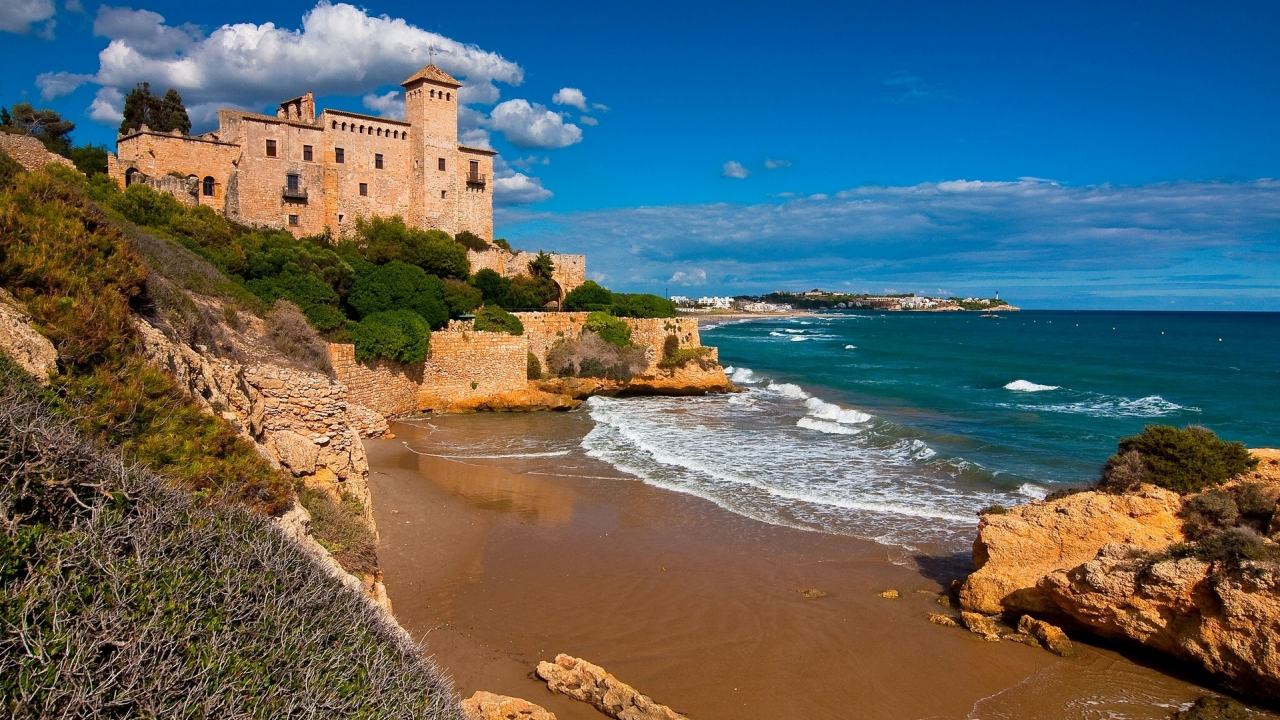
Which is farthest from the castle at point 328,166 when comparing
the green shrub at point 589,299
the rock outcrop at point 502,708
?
the rock outcrop at point 502,708

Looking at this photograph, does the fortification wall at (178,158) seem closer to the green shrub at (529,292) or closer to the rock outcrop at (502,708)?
the green shrub at (529,292)

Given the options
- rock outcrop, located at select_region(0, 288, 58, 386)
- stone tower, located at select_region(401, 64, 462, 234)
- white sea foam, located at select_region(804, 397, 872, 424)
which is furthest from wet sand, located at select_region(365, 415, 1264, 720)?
stone tower, located at select_region(401, 64, 462, 234)

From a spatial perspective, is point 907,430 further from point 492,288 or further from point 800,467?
point 492,288

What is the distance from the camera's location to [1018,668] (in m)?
7.22

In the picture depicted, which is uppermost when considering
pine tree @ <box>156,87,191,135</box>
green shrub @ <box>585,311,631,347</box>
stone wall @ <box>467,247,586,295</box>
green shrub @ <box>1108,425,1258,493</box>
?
pine tree @ <box>156,87,191,135</box>

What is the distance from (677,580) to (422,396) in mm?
13923

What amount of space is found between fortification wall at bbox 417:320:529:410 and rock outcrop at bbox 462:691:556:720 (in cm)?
1686

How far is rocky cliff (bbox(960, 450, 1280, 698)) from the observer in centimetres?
627

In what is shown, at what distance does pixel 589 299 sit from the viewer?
29922 mm

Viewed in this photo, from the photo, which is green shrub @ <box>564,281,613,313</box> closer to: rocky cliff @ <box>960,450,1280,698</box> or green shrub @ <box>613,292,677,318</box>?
green shrub @ <box>613,292,677,318</box>

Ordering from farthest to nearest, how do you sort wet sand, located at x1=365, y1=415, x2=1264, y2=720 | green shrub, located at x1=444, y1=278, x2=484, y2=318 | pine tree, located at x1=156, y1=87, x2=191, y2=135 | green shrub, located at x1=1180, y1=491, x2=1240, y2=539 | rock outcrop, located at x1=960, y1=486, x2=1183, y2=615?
pine tree, located at x1=156, y1=87, x2=191, y2=135, green shrub, located at x1=444, y1=278, x2=484, y2=318, rock outcrop, located at x1=960, y1=486, x2=1183, y2=615, green shrub, located at x1=1180, y1=491, x2=1240, y2=539, wet sand, located at x1=365, y1=415, x2=1264, y2=720

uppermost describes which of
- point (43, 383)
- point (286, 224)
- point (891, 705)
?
point (286, 224)

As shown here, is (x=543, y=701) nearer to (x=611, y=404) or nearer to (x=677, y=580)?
(x=677, y=580)

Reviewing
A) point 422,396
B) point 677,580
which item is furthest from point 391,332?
point 677,580
